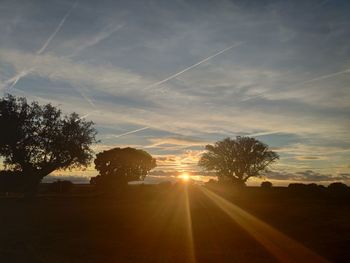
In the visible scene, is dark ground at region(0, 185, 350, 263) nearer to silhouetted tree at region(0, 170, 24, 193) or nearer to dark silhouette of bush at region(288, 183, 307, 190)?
dark silhouette of bush at region(288, 183, 307, 190)

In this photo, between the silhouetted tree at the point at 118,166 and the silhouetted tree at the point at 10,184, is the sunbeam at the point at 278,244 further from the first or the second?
the silhouetted tree at the point at 118,166

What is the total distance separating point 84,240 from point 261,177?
219ft

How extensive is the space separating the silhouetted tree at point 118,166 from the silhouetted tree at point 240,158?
62.9ft

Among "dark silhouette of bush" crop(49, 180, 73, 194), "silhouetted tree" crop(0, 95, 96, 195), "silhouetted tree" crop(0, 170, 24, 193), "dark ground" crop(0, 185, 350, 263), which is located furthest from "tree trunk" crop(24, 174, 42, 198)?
"dark silhouette of bush" crop(49, 180, 73, 194)

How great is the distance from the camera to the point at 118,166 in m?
88.7

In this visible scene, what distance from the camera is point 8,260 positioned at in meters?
15.7

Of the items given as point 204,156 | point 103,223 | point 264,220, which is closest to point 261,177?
point 204,156

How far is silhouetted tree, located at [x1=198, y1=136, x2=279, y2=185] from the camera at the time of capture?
8125 centimetres

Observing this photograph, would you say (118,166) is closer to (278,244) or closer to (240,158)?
(240,158)

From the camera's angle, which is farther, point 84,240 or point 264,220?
point 264,220

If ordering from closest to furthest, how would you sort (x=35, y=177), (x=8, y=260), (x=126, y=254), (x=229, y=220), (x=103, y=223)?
1. (x=8, y=260)
2. (x=126, y=254)
3. (x=103, y=223)
4. (x=229, y=220)
5. (x=35, y=177)

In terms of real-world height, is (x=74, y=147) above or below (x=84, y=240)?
above

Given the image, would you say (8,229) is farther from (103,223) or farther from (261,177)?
(261,177)

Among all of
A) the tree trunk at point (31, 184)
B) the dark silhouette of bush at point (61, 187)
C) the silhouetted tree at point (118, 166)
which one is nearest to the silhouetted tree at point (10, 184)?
the dark silhouette of bush at point (61, 187)
